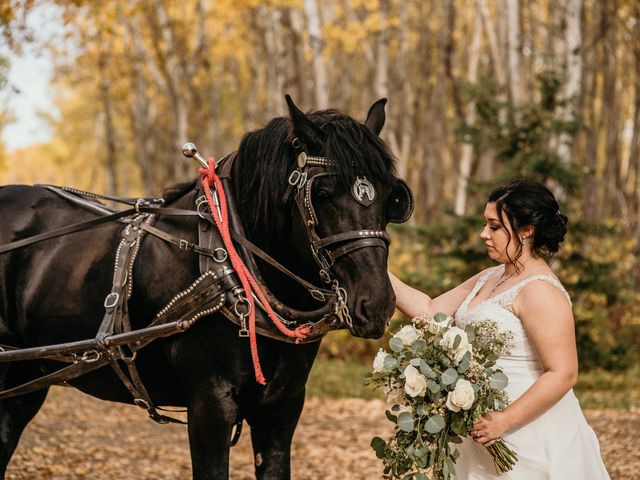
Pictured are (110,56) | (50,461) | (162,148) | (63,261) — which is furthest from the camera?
(162,148)

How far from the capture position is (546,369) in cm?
305

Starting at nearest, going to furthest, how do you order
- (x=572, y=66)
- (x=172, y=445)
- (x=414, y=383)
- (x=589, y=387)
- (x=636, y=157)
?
(x=414, y=383) < (x=172, y=445) < (x=589, y=387) < (x=572, y=66) < (x=636, y=157)

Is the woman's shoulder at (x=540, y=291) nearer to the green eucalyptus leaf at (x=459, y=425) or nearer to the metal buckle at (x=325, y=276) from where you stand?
the green eucalyptus leaf at (x=459, y=425)

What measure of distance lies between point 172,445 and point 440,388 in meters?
5.34

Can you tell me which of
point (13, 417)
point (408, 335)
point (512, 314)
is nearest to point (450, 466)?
point (408, 335)

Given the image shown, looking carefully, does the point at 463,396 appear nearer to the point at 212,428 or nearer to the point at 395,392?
the point at 395,392

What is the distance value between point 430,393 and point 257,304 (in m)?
0.78

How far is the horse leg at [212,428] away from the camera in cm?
323

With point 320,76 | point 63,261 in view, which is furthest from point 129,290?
point 320,76

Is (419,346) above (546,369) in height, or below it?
above

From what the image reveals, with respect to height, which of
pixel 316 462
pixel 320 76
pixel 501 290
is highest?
pixel 320 76

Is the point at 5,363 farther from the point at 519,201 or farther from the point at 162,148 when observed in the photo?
the point at 162,148

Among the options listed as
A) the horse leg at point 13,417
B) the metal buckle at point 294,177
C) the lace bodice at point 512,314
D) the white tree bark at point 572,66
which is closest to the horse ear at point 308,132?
the metal buckle at point 294,177

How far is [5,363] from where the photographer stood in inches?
154
